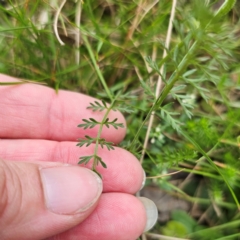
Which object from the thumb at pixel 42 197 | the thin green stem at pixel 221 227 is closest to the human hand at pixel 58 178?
the thumb at pixel 42 197

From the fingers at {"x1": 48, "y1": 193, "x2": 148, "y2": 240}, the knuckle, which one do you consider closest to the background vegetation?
the fingers at {"x1": 48, "y1": 193, "x2": 148, "y2": 240}

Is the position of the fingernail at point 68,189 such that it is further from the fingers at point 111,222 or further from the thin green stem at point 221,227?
the thin green stem at point 221,227

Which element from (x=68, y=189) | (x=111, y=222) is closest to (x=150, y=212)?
(x=111, y=222)

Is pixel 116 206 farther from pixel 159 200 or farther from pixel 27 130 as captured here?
pixel 27 130

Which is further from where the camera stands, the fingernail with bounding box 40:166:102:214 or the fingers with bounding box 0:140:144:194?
the fingers with bounding box 0:140:144:194

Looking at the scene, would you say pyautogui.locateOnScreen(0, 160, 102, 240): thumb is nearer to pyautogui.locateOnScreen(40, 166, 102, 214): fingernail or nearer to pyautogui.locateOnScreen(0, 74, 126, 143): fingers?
pyautogui.locateOnScreen(40, 166, 102, 214): fingernail

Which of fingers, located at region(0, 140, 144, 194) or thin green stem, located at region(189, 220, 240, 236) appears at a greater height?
fingers, located at region(0, 140, 144, 194)

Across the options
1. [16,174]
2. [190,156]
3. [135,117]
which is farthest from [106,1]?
[16,174]
